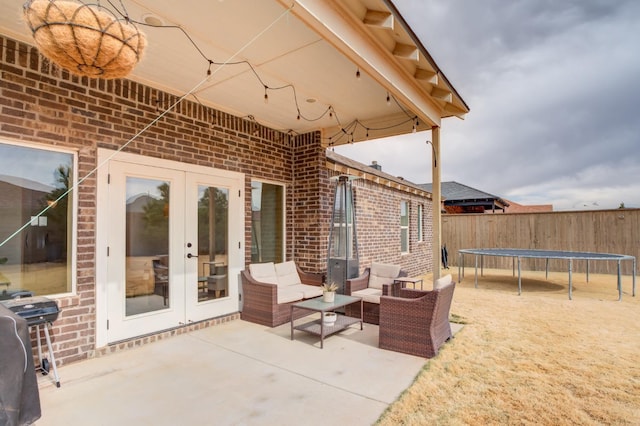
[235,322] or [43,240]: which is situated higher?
[43,240]

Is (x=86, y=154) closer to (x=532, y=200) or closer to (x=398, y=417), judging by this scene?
(x=398, y=417)

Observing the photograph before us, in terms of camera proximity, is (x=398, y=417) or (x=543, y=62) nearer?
(x=398, y=417)

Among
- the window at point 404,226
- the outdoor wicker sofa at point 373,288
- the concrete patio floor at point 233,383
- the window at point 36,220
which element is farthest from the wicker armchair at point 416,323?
the window at point 404,226

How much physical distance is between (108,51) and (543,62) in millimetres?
8008

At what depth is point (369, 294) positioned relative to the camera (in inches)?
207

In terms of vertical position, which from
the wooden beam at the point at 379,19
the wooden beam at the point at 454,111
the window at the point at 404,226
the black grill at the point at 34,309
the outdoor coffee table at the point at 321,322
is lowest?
the outdoor coffee table at the point at 321,322

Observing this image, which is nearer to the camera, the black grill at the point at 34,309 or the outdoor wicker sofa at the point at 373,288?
the black grill at the point at 34,309

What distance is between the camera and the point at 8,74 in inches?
125

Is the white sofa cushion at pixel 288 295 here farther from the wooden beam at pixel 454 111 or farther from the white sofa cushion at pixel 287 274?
the wooden beam at pixel 454 111

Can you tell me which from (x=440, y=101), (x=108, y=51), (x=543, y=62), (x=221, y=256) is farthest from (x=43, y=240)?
(x=543, y=62)

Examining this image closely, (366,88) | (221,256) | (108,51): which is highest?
(366,88)

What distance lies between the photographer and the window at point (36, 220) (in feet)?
10.8

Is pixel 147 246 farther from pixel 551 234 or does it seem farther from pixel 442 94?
pixel 551 234

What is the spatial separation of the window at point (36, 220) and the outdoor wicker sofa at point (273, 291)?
243 centimetres
